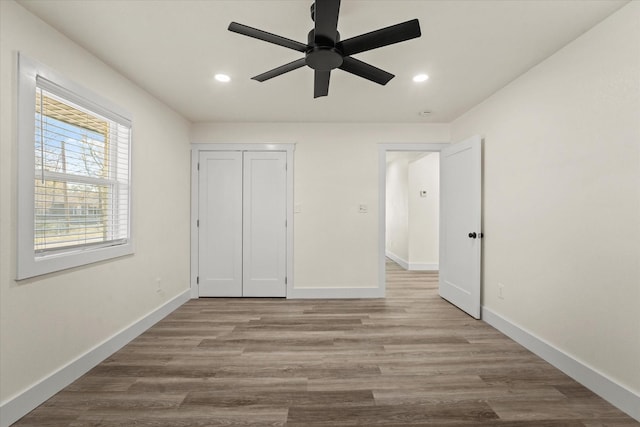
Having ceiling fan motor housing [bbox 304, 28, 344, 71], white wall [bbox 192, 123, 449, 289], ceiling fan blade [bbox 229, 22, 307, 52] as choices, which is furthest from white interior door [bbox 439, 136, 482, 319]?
ceiling fan blade [bbox 229, 22, 307, 52]

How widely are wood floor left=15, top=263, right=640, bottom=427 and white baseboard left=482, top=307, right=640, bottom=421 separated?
2.2 inches

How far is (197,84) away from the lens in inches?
109

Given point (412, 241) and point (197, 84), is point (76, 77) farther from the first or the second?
point (412, 241)

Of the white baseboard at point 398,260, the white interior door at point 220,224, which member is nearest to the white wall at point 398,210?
the white baseboard at point 398,260

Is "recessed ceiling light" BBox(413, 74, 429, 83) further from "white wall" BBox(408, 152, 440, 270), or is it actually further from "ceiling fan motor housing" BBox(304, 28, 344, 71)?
"white wall" BBox(408, 152, 440, 270)

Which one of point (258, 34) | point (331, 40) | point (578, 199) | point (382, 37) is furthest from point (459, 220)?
point (258, 34)

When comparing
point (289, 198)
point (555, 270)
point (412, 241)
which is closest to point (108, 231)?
point (289, 198)

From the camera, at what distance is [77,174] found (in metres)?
2.13

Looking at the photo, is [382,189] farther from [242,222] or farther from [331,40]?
[331,40]

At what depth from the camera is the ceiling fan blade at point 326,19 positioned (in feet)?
4.37

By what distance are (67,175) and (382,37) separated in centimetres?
230

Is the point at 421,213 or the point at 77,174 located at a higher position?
the point at 77,174

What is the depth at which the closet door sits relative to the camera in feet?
13.0

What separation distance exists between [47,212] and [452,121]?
4330 millimetres
